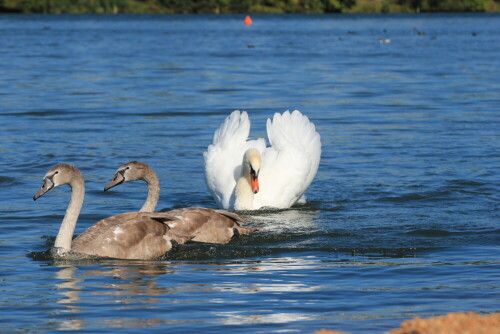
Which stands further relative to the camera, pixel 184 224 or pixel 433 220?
pixel 433 220

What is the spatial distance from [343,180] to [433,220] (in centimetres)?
290

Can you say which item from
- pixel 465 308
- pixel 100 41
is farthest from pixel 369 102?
pixel 100 41

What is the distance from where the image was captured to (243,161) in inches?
501

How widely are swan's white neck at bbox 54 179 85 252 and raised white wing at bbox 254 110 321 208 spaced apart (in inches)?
110

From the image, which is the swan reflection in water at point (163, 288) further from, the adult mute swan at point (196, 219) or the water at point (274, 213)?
the adult mute swan at point (196, 219)

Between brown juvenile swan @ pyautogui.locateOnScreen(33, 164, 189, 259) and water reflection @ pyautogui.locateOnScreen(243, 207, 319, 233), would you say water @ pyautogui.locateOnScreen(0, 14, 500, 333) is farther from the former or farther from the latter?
brown juvenile swan @ pyautogui.locateOnScreen(33, 164, 189, 259)

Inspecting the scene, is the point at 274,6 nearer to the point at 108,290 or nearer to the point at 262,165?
the point at 262,165

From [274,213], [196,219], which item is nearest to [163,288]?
[196,219]

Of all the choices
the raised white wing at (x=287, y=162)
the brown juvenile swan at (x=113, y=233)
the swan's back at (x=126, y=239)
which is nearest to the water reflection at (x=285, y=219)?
the raised white wing at (x=287, y=162)

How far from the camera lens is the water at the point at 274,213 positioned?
8422 mm

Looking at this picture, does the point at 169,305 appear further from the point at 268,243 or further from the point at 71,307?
the point at 268,243

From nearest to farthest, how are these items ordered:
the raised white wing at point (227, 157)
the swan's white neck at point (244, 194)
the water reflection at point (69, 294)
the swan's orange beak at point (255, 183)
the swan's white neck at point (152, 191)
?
the water reflection at point (69, 294) → the swan's white neck at point (152, 191) → the swan's orange beak at point (255, 183) → the swan's white neck at point (244, 194) → the raised white wing at point (227, 157)

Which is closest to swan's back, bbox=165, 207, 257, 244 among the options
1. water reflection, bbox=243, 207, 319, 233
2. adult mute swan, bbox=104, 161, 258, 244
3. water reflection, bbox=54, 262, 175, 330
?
adult mute swan, bbox=104, 161, 258, 244

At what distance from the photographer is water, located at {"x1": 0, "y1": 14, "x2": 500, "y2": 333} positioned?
842 cm
